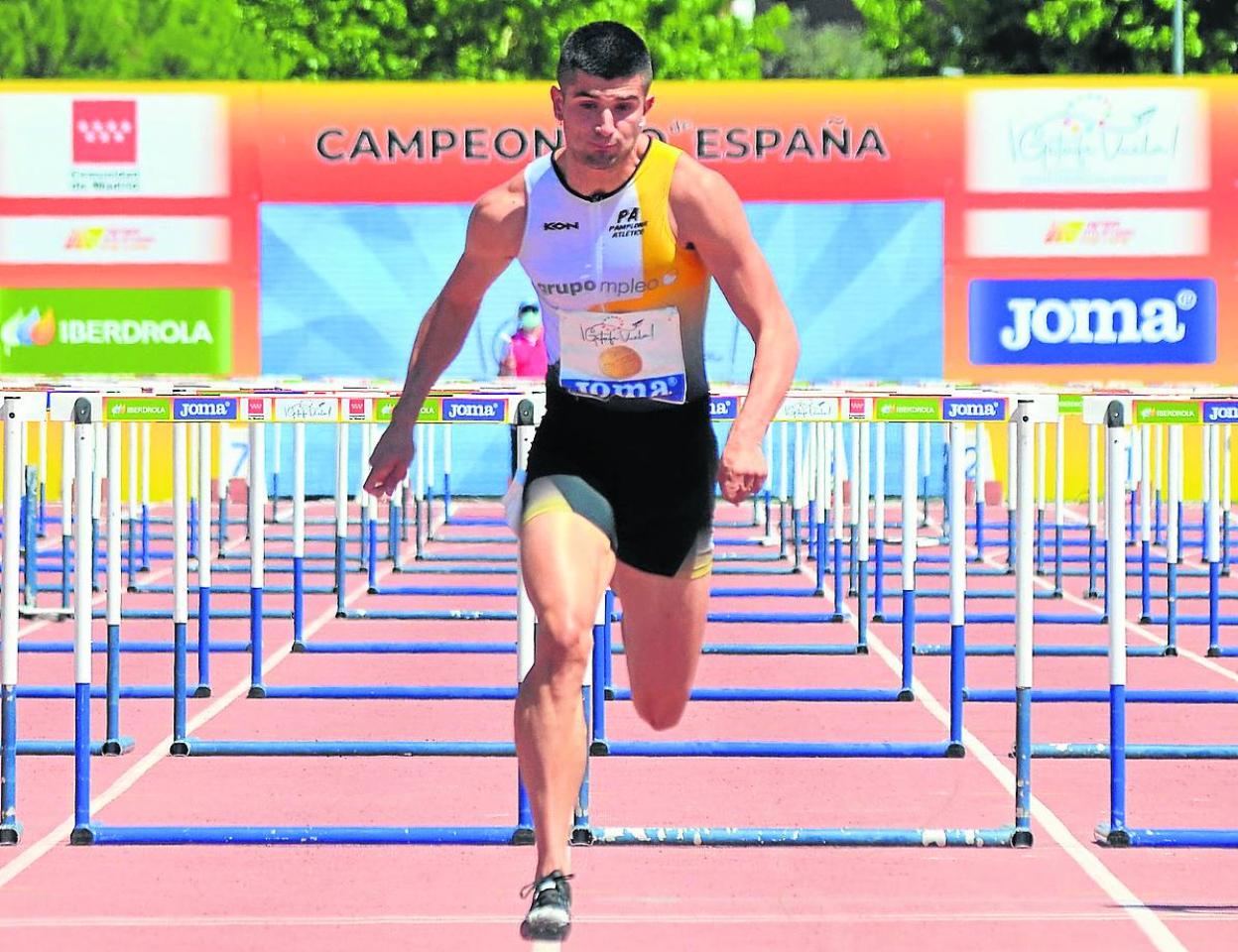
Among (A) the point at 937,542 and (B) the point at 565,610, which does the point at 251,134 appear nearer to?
(A) the point at 937,542

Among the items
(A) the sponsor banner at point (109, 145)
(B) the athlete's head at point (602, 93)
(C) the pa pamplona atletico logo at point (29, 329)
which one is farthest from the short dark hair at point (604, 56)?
(C) the pa pamplona atletico logo at point (29, 329)

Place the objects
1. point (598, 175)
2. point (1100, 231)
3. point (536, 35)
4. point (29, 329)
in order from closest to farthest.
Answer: point (598, 175) < point (1100, 231) < point (29, 329) < point (536, 35)

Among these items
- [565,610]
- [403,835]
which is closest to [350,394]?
[403,835]

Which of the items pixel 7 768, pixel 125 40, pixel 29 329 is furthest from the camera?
pixel 125 40

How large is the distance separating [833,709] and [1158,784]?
2.50 m

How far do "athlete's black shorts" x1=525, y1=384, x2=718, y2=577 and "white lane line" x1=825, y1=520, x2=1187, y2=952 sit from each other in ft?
5.55

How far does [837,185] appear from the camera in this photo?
25.9m

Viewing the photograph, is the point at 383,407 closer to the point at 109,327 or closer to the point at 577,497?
the point at 577,497

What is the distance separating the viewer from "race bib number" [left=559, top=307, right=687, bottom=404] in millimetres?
6996

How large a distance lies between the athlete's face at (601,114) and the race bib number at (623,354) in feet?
1.33

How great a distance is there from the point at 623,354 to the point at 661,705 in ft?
3.20

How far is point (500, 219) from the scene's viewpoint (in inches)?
275

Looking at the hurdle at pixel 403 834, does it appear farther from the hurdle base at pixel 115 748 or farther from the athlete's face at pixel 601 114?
the athlete's face at pixel 601 114

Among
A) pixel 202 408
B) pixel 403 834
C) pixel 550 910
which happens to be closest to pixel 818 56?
pixel 202 408
